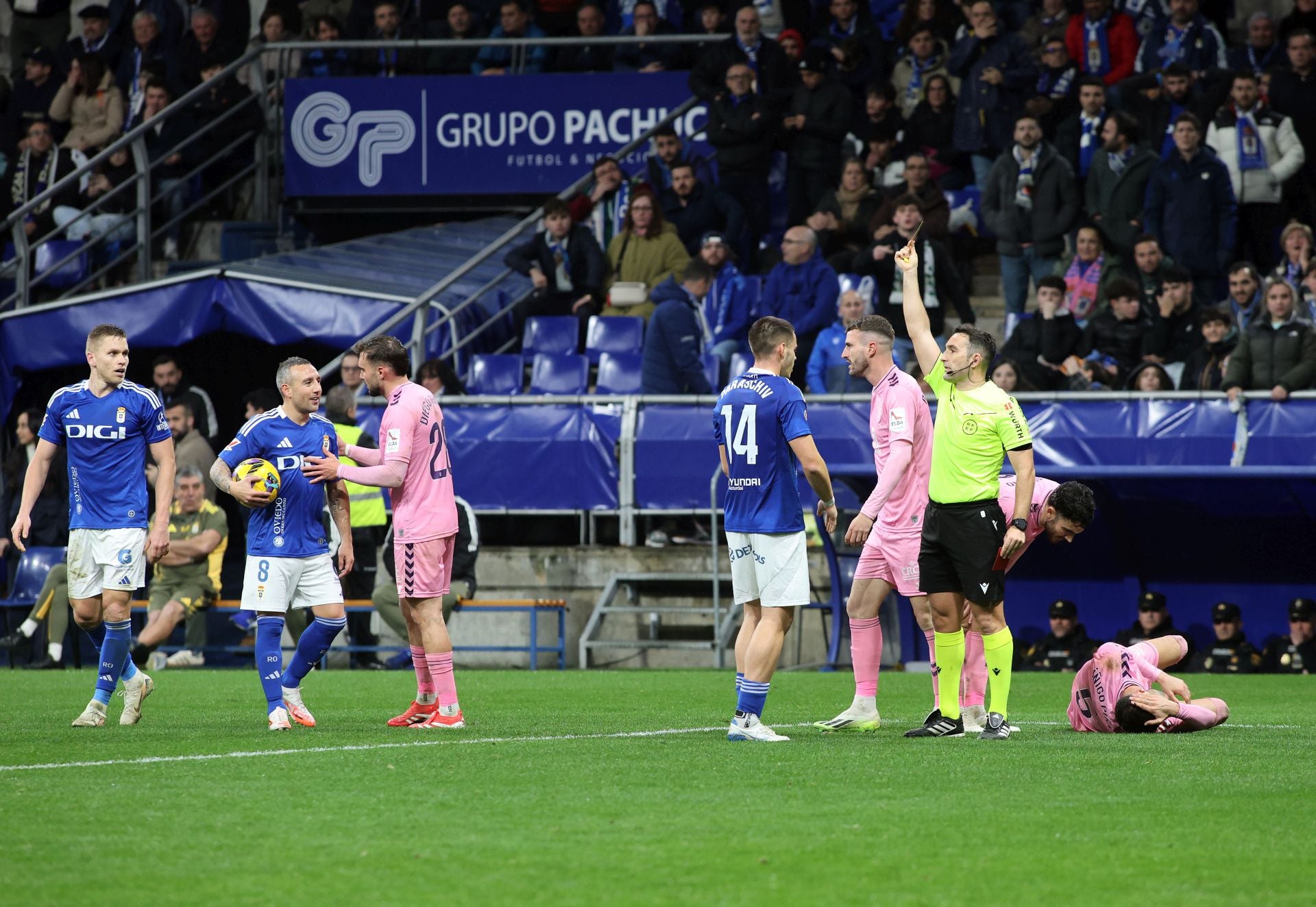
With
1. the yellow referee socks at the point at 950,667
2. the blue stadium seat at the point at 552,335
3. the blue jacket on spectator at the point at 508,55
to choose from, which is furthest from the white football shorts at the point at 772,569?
the blue jacket on spectator at the point at 508,55

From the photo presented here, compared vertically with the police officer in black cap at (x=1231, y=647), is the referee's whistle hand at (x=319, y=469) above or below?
above

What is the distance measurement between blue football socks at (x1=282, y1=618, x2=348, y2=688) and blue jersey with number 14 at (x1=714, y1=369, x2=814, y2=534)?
243 centimetres

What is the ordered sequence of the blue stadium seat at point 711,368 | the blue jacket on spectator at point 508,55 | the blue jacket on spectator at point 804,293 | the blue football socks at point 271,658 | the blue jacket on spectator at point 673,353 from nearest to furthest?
1. the blue football socks at point 271,658
2. the blue jacket on spectator at point 673,353
3. the blue jacket on spectator at point 804,293
4. the blue stadium seat at point 711,368
5. the blue jacket on spectator at point 508,55

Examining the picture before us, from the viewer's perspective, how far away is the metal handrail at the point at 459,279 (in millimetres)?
17906

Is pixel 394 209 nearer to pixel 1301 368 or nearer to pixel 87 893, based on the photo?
pixel 1301 368

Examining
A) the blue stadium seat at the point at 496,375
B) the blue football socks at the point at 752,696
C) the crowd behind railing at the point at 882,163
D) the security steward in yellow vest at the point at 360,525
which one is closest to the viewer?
the blue football socks at the point at 752,696

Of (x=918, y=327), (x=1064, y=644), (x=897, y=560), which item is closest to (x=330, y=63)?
(x=1064, y=644)

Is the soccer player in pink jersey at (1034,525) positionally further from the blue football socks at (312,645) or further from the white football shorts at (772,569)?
the blue football socks at (312,645)

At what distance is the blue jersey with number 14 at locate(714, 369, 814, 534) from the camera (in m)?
8.75

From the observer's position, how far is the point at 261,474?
31.2 ft

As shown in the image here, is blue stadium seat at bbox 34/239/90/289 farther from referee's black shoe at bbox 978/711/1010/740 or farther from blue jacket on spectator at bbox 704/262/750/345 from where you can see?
referee's black shoe at bbox 978/711/1010/740

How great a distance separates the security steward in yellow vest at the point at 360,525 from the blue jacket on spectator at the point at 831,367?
430 centimetres

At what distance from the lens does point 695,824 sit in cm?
603

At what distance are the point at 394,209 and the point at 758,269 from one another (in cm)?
557
